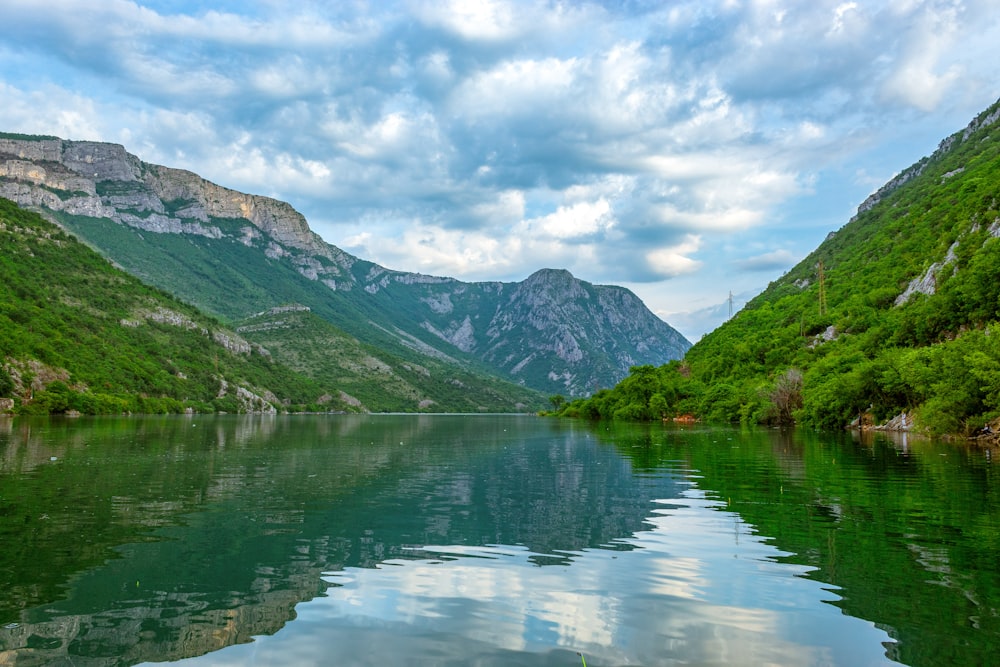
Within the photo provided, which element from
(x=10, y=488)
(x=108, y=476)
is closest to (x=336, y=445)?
(x=108, y=476)

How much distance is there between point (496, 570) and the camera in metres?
17.2

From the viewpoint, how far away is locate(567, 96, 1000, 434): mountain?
69.9 metres

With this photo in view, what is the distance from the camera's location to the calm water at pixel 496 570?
11.5 metres

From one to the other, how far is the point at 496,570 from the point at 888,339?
345 feet

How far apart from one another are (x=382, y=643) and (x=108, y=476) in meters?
29.9

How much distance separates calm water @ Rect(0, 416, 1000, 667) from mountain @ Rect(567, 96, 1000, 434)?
1717 inches

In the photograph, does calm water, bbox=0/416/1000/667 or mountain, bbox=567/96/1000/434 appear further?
mountain, bbox=567/96/1000/434

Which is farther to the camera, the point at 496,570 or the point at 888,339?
the point at 888,339

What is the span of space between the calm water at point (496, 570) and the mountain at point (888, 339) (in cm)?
4360

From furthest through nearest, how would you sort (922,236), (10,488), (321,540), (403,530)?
(922,236), (10,488), (403,530), (321,540)

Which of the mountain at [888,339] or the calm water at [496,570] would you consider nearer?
the calm water at [496,570]

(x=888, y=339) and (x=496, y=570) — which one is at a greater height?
(x=888, y=339)

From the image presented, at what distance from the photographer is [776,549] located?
63.6 ft

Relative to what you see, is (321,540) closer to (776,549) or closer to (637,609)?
(637,609)
